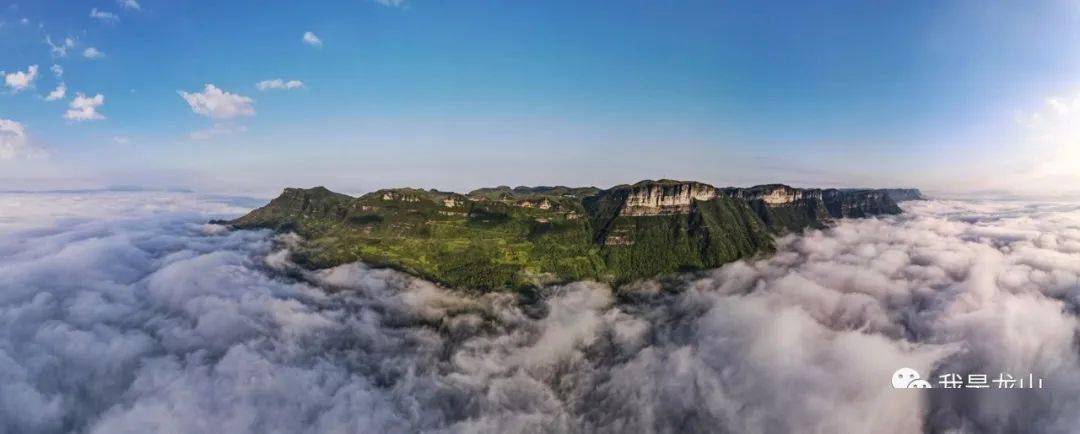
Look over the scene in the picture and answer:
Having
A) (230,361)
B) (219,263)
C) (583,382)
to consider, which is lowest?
(583,382)

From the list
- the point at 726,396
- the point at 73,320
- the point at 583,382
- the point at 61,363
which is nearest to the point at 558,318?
the point at 583,382

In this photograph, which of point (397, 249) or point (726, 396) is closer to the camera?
point (726, 396)

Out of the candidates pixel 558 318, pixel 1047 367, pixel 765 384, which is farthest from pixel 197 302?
pixel 1047 367

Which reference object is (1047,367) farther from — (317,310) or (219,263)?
(219,263)

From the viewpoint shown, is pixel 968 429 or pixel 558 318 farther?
pixel 558 318

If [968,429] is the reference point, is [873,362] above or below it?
above

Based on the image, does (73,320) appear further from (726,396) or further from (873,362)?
(873,362)

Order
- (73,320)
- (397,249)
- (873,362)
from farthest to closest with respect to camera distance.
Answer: (397,249)
(73,320)
(873,362)

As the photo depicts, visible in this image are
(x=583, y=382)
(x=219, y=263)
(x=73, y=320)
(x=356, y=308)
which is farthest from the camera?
(x=219, y=263)

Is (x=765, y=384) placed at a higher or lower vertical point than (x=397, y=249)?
lower
